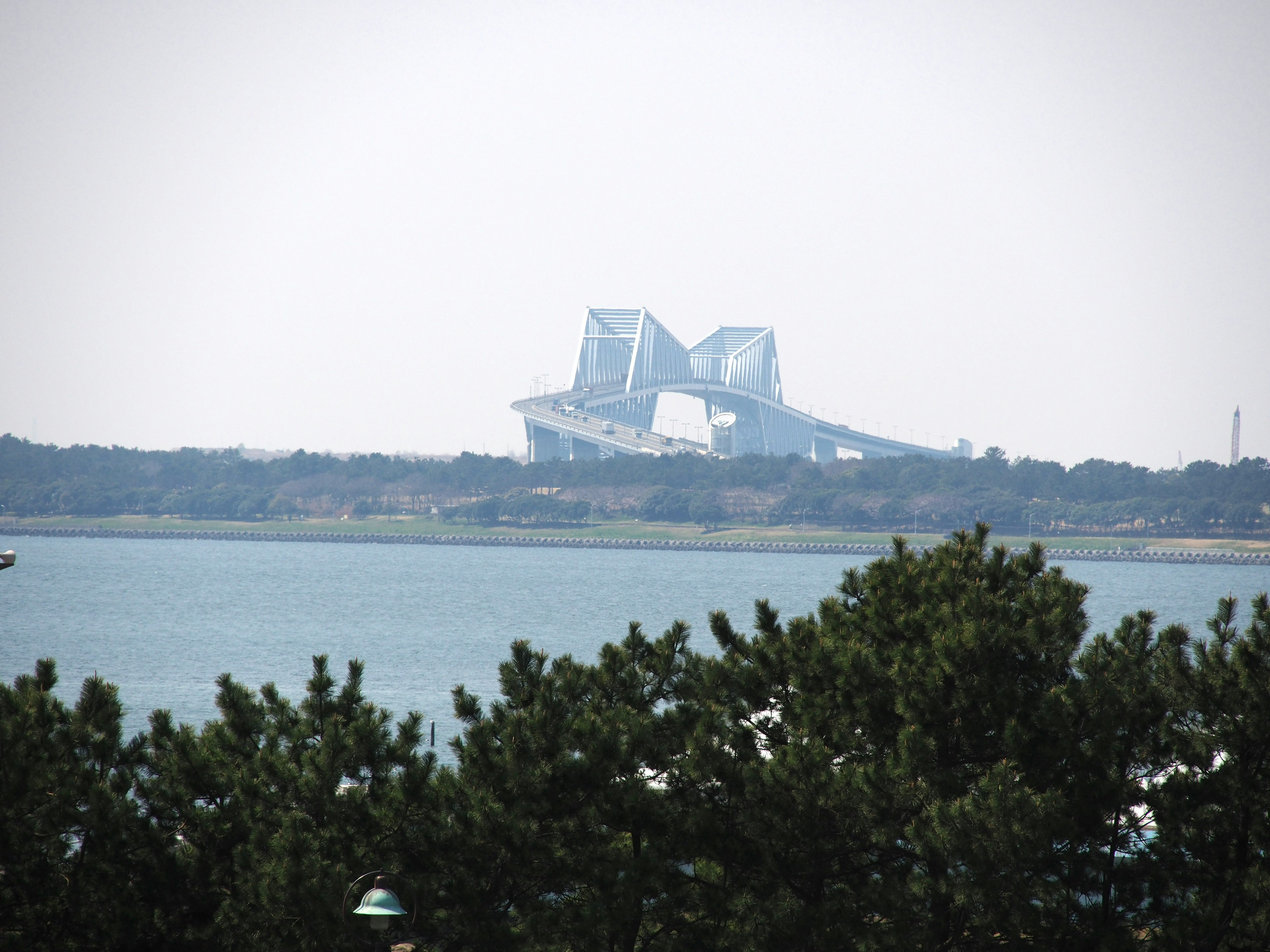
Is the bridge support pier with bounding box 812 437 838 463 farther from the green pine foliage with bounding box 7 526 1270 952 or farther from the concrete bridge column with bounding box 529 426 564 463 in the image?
the green pine foliage with bounding box 7 526 1270 952

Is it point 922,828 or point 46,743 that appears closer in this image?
point 922,828

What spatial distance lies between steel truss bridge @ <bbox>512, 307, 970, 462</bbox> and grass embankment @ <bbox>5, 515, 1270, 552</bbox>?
14.3m

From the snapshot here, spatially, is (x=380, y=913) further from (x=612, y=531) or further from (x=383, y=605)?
(x=612, y=531)

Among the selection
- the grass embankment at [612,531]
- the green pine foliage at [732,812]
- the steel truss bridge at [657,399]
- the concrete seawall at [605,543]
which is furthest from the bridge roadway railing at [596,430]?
the green pine foliage at [732,812]

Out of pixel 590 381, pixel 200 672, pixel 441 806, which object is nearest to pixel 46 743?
pixel 441 806

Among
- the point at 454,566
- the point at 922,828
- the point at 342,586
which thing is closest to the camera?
the point at 922,828

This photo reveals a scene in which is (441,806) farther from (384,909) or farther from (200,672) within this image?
(200,672)

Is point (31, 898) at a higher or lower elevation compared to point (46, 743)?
lower

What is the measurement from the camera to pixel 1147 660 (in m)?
8.04

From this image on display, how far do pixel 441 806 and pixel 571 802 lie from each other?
28.6 inches

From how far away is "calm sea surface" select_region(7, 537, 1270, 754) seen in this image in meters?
31.3

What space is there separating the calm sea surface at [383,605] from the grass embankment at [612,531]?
Answer: 194 cm

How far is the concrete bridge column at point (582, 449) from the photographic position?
103 m

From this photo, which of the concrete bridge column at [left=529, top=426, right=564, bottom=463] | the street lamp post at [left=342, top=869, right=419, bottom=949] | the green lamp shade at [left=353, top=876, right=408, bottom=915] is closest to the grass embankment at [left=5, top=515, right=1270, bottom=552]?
the concrete bridge column at [left=529, top=426, right=564, bottom=463]
